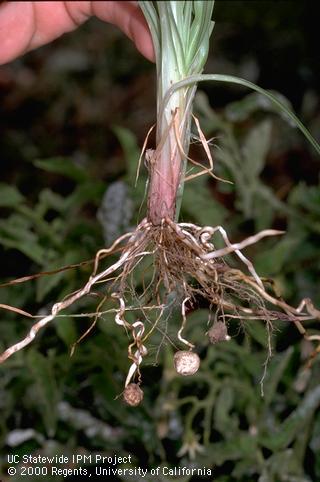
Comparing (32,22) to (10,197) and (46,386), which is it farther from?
(46,386)

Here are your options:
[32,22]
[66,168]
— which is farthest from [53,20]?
[66,168]

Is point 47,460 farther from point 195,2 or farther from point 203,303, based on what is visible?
point 195,2

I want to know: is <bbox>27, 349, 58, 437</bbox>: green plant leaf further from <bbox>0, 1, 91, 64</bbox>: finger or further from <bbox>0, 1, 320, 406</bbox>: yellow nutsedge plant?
<bbox>0, 1, 91, 64</bbox>: finger

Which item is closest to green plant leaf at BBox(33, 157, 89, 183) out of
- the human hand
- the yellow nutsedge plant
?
the human hand

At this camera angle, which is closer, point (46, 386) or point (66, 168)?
point (46, 386)

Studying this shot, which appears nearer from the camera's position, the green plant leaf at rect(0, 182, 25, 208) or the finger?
the finger

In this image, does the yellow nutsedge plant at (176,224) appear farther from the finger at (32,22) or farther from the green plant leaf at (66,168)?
the green plant leaf at (66,168)

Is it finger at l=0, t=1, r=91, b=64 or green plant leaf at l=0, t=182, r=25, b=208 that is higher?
finger at l=0, t=1, r=91, b=64

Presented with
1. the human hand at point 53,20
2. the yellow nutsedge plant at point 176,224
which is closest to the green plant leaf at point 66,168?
the human hand at point 53,20
